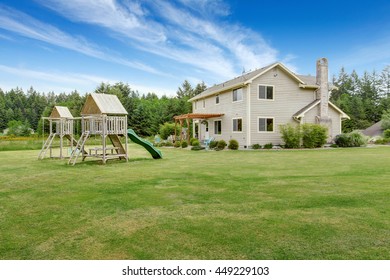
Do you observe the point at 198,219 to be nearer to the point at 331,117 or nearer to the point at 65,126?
the point at 65,126

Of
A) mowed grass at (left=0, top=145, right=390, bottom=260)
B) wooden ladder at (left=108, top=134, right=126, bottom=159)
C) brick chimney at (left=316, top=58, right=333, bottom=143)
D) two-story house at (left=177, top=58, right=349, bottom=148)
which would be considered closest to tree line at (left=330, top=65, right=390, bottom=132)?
brick chimney at (left=316, top=58, right=333, bottom=143)

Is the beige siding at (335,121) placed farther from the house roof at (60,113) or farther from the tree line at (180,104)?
the tree line at (180,104)

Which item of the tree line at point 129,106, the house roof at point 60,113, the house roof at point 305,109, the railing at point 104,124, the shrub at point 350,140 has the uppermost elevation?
the tree line at point 129,106

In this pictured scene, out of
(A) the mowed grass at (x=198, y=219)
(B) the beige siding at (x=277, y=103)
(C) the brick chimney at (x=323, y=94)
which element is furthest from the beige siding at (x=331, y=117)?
(A) the mowed grass at (x=198, y=219)

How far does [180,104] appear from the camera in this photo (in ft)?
152

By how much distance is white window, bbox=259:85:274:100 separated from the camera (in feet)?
71.6

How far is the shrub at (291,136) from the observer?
68.6 ft

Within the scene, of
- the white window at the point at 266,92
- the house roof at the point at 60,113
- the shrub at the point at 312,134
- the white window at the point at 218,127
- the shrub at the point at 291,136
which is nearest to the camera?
the house roof at the point at 60,113

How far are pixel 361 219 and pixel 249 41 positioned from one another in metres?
19.2

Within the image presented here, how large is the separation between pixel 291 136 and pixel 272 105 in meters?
2.91

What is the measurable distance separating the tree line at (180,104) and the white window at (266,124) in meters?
24.8

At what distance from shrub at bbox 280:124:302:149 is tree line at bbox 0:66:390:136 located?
26109mm
